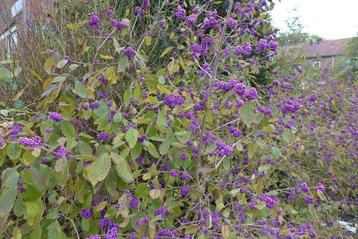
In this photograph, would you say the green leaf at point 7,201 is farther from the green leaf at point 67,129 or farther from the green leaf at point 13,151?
the green leaf at point 67,129

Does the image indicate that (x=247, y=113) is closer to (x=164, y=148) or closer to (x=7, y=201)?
(x=164, y=148)

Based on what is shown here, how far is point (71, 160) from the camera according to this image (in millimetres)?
1468

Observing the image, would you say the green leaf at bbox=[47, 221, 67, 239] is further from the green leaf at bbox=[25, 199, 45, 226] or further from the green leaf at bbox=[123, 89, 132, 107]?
the green leaf at bbox=[123, 89, 132, 107]

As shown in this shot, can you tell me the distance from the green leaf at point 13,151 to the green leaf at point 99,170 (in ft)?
0.98

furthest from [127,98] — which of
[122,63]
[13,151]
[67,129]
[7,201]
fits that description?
[7,201]

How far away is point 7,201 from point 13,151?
0.23 meters

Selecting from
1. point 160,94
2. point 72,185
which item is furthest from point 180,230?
point 160,94

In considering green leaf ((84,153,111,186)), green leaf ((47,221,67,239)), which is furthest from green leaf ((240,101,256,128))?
green leaf ((47,221,67,239))

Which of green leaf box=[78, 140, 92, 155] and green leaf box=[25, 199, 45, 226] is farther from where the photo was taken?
green leaf box=[78, 140, 92, 155]

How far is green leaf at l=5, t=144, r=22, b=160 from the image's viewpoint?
1.43 meters

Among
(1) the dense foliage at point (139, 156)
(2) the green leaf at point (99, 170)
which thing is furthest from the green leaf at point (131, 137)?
(2) the green leaf at point (99, 170)

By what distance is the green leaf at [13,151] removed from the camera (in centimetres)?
143

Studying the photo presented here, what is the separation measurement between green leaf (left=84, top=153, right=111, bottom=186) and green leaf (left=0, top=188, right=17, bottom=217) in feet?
0.78

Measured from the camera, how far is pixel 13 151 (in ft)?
4.72
